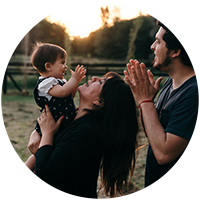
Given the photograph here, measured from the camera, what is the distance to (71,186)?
5.13 ft

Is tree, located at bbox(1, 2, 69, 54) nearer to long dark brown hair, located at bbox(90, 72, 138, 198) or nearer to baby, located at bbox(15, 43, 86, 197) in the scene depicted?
baby, located at bbox(15, 43, 86, 197)

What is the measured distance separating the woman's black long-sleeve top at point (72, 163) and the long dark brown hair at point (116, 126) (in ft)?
0.31

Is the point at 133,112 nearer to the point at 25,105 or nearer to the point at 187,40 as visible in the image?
the point at 187,40

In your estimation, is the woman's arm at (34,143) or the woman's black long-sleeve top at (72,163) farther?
the woman's arm at (34,143)

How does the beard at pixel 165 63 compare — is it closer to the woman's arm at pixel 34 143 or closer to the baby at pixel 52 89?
the baby at pixel 52 89

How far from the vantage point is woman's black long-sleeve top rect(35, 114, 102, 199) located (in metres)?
1.45

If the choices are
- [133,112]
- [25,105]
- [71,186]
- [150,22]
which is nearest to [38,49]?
[133,112]

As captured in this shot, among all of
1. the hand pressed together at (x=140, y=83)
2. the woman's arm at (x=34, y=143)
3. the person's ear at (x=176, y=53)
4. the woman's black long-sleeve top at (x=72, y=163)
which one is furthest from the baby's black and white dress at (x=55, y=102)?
the person's ear at (x=176, y=53)

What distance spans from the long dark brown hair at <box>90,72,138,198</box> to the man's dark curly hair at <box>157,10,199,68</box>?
0.50 meters

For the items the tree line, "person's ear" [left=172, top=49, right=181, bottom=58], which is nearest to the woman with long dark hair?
"person's ear" [left=172, top=49, right=181, bottom=58]

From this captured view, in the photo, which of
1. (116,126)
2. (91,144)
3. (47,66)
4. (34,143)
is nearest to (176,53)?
(116,126)

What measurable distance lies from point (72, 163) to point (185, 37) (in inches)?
50.5

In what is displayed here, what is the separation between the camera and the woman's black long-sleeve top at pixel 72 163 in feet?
4.75

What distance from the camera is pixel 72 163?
147 cm
